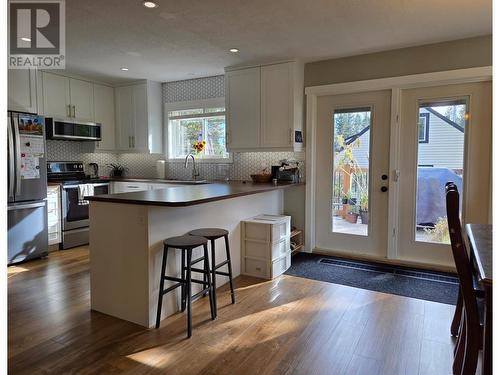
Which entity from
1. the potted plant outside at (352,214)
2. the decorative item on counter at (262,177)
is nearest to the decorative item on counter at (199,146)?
the decorative item on counter at (262,177)

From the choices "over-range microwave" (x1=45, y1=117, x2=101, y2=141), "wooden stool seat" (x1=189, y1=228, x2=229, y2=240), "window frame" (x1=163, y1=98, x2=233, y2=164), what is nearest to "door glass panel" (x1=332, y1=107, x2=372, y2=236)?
"window frame" (x1=163, y1=98, x2=233, y2=164)

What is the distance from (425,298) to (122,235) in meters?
2.58

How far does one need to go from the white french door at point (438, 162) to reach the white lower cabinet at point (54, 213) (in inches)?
169

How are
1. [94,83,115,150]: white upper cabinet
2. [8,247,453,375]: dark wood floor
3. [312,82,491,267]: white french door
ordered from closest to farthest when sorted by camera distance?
[8,247,453,375]: dark wood floor, [312,82,491,267]: white french door, [94,83,115,150]: white upper cabinet

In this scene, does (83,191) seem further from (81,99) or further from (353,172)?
(353,172)

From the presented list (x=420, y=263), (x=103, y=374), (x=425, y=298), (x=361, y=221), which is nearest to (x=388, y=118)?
(x=361, y=221)

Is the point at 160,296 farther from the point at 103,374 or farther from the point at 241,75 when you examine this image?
the point at 241,75

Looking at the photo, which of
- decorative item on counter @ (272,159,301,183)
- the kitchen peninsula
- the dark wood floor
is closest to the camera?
the dark wood floor

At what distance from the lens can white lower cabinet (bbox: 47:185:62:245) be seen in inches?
168

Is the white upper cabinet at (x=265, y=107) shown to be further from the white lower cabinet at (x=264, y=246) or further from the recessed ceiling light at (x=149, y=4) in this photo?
the recessed ceiling light at (x=149, y=4)

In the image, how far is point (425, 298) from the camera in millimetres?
2887

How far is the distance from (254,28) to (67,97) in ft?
10.4

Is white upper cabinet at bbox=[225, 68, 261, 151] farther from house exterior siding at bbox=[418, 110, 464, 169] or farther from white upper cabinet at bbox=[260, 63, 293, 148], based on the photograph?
house exterior siding at bbox=[418, 110, 464, 169]

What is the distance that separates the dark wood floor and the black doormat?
0.18 meters
